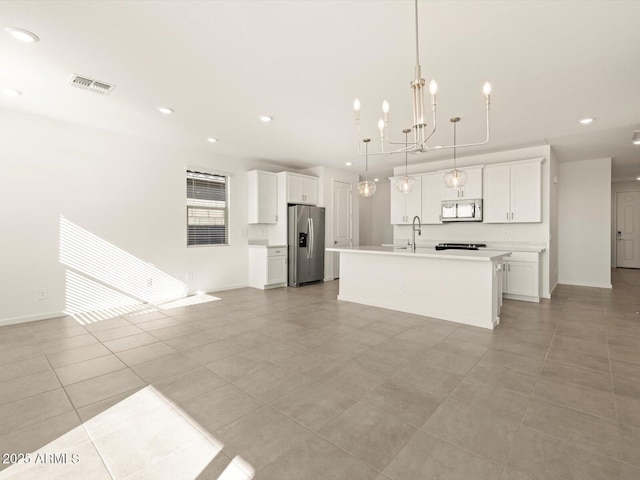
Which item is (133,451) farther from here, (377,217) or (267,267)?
(377,217)

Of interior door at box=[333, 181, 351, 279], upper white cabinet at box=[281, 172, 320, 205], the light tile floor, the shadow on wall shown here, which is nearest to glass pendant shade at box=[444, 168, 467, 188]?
the light tile floor

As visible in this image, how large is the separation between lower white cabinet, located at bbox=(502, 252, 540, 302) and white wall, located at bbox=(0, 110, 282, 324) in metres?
5.16

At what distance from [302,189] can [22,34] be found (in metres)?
4.92

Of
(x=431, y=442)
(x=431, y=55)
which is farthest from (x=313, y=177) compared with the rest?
(x=431, y=442)

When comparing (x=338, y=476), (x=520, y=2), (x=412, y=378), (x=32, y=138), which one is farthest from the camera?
(x=32, y=138)

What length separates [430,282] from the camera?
4277 millimetres

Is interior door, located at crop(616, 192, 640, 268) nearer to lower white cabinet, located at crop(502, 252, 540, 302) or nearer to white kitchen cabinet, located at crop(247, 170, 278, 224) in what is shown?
lower white cabinet, located at crop(502, 252, 540, 302)

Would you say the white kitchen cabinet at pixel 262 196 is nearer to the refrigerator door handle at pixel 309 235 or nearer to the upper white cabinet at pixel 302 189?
the upper white cabinet at pixel 302 189

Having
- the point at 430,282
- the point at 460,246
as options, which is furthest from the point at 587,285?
the point at 430,282

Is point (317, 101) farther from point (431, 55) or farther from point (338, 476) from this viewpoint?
point (338, 476)

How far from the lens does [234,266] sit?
21.1 ft

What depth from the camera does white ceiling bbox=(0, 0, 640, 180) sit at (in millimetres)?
2143

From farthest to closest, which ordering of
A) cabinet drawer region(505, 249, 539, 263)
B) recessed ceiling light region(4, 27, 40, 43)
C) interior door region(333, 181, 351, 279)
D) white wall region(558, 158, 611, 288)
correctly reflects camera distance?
1. interior door region(333, 181, 351, 279)
2. white wall region(558, 158, 611, 288)
3. cabinet drawer region(505, 249, 539, 263)
4. recessed ceiling light region(4, 27, 40, 43)

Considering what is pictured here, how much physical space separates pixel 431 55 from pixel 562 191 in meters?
5.90
